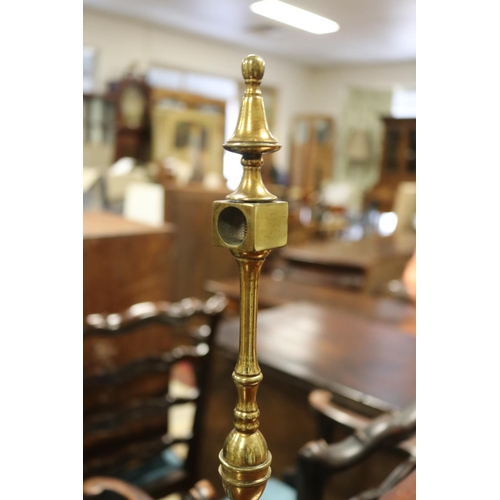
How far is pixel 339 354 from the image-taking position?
4.20 ft

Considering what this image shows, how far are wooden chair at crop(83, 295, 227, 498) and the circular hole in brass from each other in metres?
0.84

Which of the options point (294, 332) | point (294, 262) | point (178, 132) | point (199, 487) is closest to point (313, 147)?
point (178, 132)

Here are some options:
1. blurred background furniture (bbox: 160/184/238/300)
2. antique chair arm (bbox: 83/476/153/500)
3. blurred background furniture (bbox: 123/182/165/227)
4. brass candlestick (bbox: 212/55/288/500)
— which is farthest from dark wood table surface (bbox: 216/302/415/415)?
blurred background furniture (bbox: 160/184/238/300)

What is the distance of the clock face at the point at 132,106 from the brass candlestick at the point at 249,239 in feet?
21.0

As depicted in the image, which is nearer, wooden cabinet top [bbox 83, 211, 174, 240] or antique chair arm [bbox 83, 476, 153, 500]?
antique chair arm [bbox 83, 476, 153, 500]

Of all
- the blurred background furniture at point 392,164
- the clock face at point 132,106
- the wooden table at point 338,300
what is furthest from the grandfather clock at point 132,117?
the wooden table at point 338,300

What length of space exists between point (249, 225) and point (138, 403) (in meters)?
1.01

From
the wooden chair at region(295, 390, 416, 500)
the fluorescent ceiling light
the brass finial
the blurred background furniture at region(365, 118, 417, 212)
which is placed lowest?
the wooden chair at region(295, 390, 416, 500)

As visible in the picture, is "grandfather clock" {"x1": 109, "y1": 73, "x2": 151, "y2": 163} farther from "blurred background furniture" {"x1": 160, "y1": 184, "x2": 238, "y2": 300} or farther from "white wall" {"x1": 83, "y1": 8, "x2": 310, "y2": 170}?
"blurred background furniture" {"x1": 160, "y1": 184, "x2": 238, "y2": 300}

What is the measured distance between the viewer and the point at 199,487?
21.6 inches

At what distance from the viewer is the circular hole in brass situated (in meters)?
0.36

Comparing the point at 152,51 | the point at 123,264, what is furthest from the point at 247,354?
the point at 152,51
